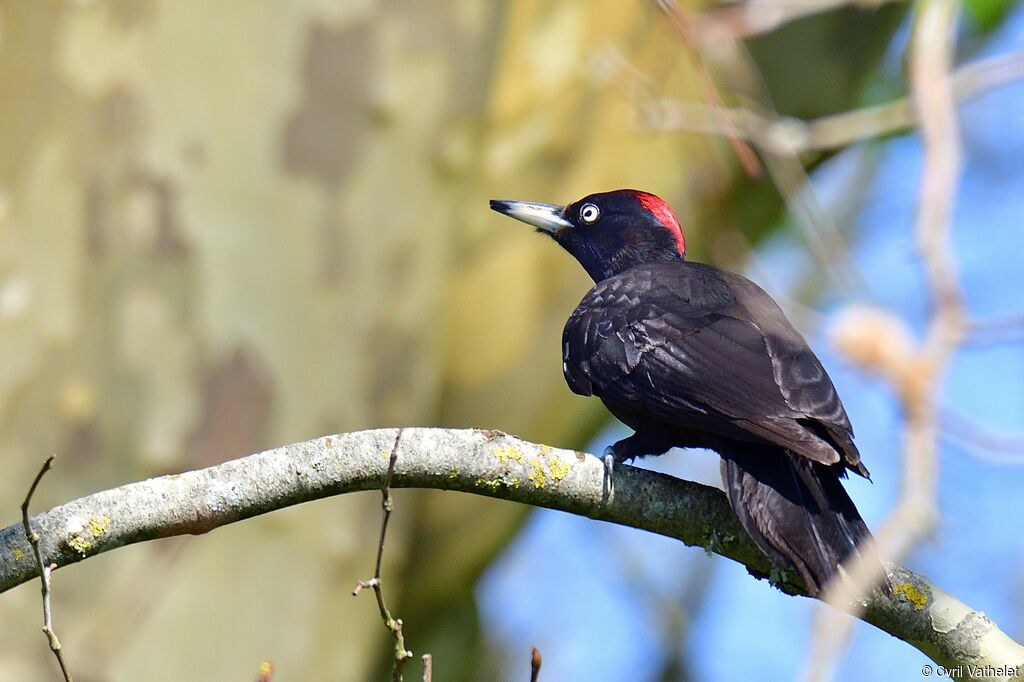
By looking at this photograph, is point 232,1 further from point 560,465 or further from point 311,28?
point 560,465

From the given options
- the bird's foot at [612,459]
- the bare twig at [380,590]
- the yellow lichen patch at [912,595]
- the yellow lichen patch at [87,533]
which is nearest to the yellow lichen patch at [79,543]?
the yellow lichen patch at [87,533]

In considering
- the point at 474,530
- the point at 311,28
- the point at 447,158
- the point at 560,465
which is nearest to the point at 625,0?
the point at 447,158

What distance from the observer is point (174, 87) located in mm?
5688

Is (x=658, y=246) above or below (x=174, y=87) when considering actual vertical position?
below

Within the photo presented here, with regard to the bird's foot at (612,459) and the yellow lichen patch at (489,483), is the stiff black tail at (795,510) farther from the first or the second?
the yellow lichen patch at (489,483)

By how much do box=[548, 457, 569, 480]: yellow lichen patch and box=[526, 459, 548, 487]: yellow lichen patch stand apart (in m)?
0.03

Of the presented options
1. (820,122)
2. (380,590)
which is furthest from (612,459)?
(820,122)

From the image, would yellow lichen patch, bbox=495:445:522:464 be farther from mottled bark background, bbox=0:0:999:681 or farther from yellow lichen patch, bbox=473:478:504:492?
mottled bark background, bbox=0:0:999:681

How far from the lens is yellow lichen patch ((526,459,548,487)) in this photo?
9.56ft

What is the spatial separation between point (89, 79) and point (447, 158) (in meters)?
1.79

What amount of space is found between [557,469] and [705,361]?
80 centimetres

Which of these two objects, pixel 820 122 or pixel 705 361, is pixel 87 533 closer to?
pixel 705 361

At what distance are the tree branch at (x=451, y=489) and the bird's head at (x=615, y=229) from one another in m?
1.90

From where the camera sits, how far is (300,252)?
5.93 metres
